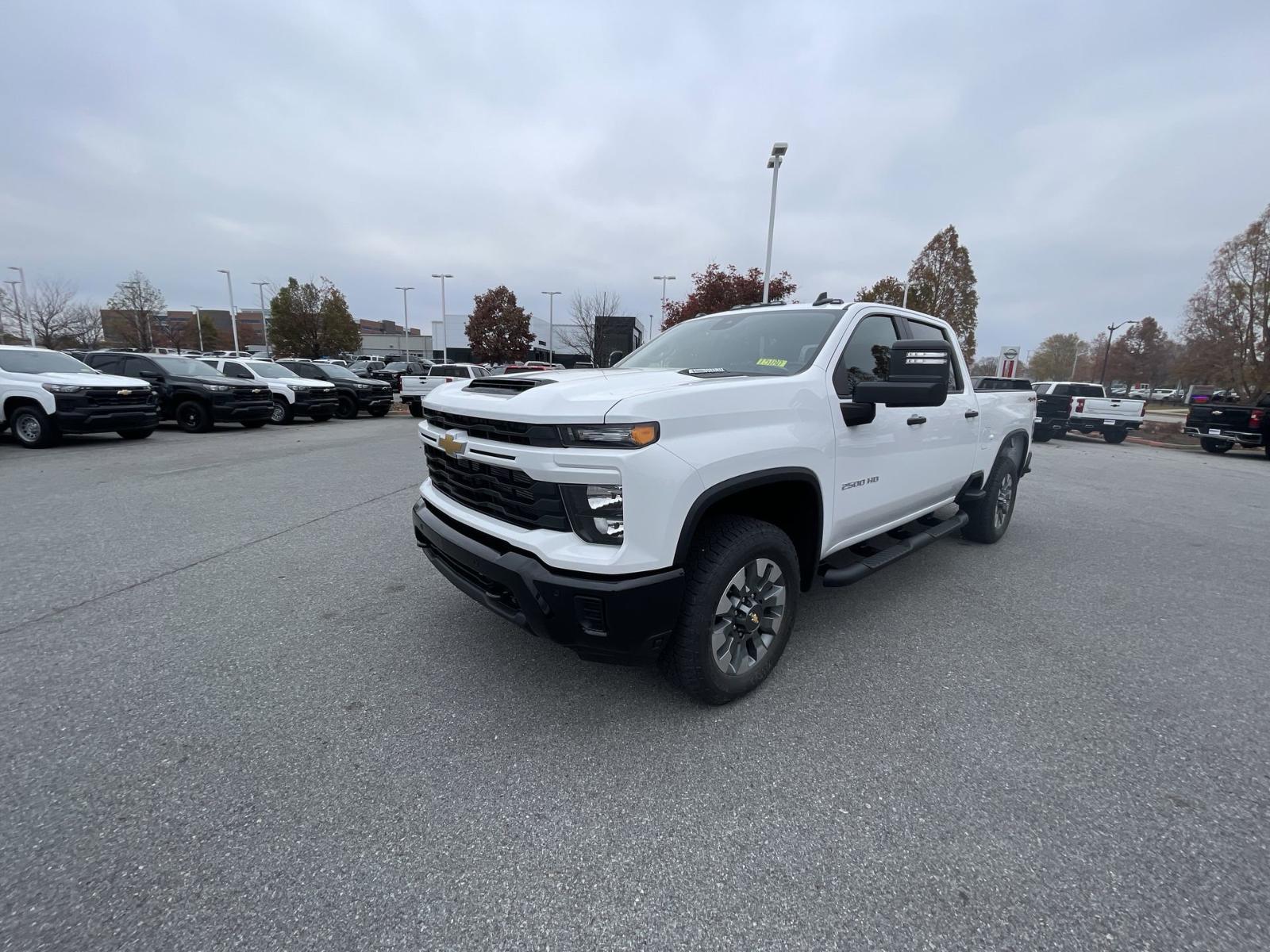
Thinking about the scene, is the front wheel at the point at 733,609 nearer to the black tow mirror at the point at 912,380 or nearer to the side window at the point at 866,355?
the black tow mirror at the point at 912,380

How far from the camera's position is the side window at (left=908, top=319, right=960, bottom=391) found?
158 inches

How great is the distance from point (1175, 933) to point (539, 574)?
2190mm

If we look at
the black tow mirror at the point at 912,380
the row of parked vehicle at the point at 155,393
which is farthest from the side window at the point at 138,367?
the black tow mirror at the point at 912,380

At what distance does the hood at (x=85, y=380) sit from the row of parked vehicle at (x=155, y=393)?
11mm

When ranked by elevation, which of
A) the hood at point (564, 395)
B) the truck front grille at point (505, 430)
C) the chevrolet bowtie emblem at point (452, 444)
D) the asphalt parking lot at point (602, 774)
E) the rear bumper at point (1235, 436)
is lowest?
the asphalt parking lot at point (602, 774)

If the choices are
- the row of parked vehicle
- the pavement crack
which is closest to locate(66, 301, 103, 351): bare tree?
the row of parked vehicle

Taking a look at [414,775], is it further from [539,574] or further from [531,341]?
[531,341]

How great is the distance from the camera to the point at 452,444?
2.68 meters

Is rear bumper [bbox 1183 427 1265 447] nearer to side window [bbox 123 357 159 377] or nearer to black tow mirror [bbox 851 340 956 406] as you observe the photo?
black tow mirror [bbox 851 340 956 406]

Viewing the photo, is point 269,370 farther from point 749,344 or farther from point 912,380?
point 912,380

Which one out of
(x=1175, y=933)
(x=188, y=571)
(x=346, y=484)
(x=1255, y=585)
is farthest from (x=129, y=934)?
(x=1255, y=585)

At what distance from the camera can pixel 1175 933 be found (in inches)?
62.8

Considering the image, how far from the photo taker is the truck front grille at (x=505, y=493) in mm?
2270

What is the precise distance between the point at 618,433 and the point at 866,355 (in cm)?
197
